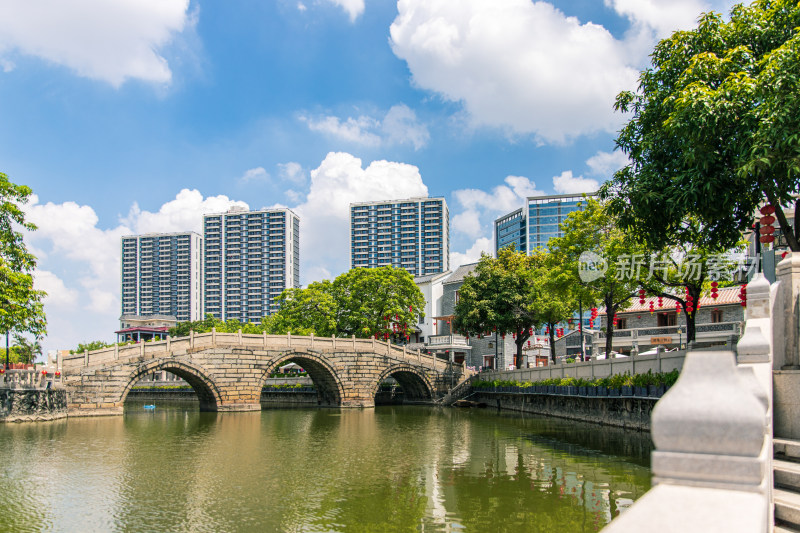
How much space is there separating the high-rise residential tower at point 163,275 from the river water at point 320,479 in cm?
8485

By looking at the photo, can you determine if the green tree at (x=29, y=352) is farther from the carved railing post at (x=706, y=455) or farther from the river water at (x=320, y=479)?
the carved railing post at (x=706, y=455)

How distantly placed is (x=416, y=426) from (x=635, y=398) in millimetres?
7757

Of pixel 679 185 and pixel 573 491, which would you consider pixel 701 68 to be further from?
pixel 573 491

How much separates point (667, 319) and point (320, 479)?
78.9ft

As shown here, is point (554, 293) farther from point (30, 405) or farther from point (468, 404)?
point (30, 405)

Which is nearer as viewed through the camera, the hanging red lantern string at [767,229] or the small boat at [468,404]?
the hanging red lantern string at [767,229]

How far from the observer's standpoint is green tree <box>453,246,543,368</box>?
3133 centimetres

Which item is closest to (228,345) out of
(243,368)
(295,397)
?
(243,368)

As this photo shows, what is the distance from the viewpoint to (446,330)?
47062 mm

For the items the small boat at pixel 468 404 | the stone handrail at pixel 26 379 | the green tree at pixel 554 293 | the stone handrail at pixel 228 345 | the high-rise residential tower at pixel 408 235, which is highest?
the high-rise residential tower at pixel 408 235

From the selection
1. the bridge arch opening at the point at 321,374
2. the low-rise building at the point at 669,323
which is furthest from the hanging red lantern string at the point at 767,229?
the bridge arch opening at the point at 321,374

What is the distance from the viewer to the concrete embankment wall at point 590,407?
18578mm

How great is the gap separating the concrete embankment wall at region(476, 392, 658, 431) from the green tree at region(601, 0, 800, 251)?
18.7 feet

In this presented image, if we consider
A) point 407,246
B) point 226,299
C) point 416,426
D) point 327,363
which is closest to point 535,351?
point 327,363
